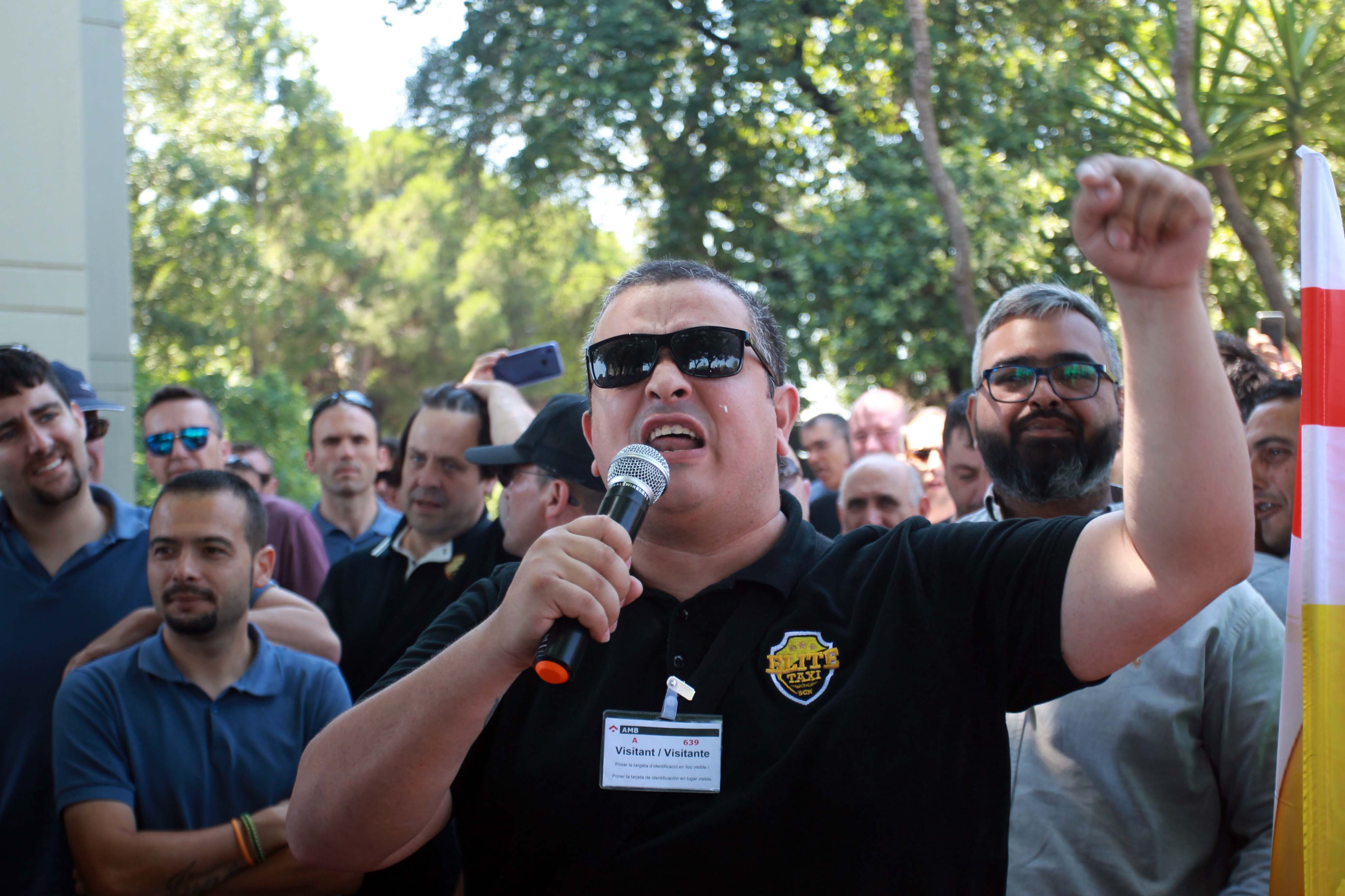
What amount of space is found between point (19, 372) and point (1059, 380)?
3502mm

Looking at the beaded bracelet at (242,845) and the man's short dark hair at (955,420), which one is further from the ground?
the man's short dark hair at (955,420)

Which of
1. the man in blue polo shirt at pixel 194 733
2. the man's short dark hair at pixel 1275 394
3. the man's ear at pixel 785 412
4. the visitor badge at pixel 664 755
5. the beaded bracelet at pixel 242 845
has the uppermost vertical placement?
the man's short dark hair at pixel 1275 394

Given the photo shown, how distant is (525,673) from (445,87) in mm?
16391

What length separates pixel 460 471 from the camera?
4.56 m

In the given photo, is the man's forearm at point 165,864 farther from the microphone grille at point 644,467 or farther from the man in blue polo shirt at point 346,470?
the man in blue polo shirt at point 346,470

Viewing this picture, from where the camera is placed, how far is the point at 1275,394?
3.48m

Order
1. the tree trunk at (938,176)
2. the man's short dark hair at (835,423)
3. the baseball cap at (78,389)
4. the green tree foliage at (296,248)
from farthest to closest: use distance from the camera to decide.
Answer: the green tree foliage at (296,248) < the tree trunk at (938,176) < the man's short dark hair at (835,423) < the baseball cap at (78,389)

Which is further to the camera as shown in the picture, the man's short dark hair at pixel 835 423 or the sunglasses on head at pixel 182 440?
the man's short dark hair at pixel 835 423

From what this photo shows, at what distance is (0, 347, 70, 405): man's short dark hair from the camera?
405 centimetres

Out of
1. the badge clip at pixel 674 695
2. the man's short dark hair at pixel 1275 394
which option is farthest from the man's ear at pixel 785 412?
the man's short dark hair at pixel 1275 394

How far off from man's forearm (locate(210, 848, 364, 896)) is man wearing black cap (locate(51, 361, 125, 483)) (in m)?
2.30


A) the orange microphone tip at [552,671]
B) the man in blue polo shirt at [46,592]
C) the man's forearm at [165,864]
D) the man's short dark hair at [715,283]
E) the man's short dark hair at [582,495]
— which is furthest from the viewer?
the man in blue polo shirt at [46,592]

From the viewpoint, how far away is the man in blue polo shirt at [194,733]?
10.5 feet

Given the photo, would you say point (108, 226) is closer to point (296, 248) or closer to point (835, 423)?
point (835, 423)
